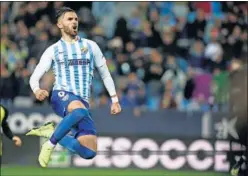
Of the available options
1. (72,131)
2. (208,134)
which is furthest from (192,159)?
(72,131)

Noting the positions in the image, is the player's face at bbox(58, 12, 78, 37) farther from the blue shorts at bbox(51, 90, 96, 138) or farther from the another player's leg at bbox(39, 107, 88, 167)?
the another player's leg at bbox(39, 107, 88, 167)

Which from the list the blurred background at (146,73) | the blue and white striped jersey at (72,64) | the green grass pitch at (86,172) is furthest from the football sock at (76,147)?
the blurred background at (146,73)

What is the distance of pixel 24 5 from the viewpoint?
19.2 meters

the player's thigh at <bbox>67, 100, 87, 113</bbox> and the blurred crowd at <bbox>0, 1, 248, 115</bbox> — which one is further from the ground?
the blurred crowd at <bbox>0, 1, 248, 115</bbox>

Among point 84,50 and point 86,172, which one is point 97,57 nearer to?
point 84,50

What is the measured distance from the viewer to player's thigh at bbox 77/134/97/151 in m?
8.98

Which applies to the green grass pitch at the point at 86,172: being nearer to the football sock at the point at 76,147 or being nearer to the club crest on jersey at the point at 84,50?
the football sock at the point at 76,147

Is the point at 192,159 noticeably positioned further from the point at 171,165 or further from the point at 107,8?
the point at 107,8

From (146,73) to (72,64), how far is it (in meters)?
9.23

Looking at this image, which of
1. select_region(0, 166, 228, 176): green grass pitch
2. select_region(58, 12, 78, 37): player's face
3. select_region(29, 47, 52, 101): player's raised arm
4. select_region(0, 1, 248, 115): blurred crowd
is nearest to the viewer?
select_region(58, 12, 78, 37): player's face

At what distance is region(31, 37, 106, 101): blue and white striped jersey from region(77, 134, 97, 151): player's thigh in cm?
38

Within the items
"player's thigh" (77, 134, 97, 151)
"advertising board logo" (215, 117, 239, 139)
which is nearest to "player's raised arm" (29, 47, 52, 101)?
"player's thigh" (77, 134, 97, 151)

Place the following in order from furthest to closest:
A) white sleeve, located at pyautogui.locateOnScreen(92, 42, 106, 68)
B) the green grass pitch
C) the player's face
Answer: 1. the green grass pitch
2. white sleeve, located at pyautogui.locateOnScreen(92, 42, 106, 68)
3. the player's face

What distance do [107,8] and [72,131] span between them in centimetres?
1047
